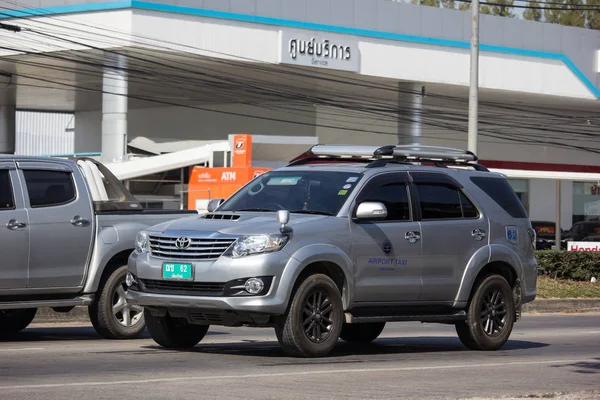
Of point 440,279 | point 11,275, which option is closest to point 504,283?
point 440,279

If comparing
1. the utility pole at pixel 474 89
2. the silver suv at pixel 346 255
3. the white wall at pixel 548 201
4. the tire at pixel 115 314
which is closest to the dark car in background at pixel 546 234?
the white wall at pixel 548 201

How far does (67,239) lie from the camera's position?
12773mm

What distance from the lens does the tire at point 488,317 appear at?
40.7ft

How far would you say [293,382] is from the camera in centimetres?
915

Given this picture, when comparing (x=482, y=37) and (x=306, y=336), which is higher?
A: (x=482, y=37)

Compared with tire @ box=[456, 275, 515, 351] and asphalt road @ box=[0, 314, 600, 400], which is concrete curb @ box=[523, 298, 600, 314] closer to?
asphalt road @ box=[0, 314, 600, 400]

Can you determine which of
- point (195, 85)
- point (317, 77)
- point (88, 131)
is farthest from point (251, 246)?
point (88, 131)

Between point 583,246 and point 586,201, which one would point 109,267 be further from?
point 586,201

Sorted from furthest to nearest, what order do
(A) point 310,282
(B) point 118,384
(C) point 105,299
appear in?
1. (C) point 105,299
2. (A) point 310,282
3. (B) point 118,384

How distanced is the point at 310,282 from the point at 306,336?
1.60ft

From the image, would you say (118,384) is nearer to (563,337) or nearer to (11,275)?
(11,275)

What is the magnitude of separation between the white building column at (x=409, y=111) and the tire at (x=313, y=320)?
4100cm

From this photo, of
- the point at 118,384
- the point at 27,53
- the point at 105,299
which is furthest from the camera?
the point at 27,53

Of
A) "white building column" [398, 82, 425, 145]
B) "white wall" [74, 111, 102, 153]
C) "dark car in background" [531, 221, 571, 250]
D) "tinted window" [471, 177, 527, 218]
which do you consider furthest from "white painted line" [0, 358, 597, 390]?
"white wall" [74, 111, 102, 153]
